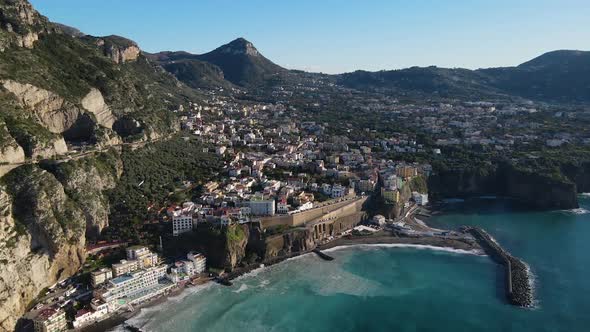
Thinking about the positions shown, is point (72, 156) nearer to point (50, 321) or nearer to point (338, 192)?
point (50, 321)

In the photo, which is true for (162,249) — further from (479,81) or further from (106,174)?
(479,81)

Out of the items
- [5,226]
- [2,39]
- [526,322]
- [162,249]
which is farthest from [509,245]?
[2,39]

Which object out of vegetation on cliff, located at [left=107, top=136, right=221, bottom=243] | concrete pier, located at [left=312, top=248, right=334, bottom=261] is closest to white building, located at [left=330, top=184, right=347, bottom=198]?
concrete pier, located at [left=312, top=248, right=334, bottom=261]

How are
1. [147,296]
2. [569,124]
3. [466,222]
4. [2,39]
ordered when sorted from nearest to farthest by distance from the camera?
[147,296] < [2,39] < [466,222] < [569,124]

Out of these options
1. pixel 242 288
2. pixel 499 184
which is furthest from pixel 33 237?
pixel 499 184

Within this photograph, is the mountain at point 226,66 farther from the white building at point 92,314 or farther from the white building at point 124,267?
the white building at point 92,314

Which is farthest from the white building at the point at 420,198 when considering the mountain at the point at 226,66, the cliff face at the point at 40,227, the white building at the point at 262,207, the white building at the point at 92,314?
the mountain at the point at 226,66
